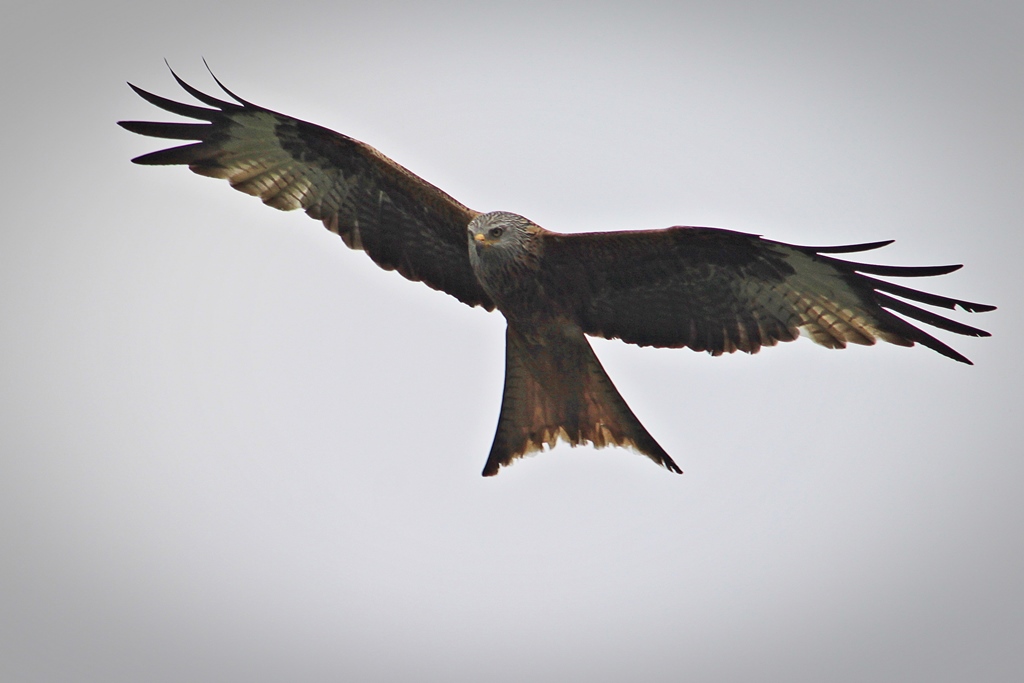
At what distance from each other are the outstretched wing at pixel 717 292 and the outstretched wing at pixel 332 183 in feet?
2.53

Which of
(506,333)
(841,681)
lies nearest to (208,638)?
(841,681)

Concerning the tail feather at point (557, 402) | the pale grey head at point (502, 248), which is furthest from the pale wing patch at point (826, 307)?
the pale grey head at point (502, 248)

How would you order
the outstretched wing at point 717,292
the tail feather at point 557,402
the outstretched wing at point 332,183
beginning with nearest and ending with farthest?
1. the outstretched wing at point 717,292
2. the tail feather at point 557,402
3. the outstretched wing at point 332,183

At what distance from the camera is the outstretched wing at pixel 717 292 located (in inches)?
244

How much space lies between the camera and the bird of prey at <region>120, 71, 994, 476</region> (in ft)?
20.6

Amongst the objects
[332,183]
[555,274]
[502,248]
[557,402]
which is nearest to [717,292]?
[555,274]

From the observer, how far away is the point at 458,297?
714 centimetres

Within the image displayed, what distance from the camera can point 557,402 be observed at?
670cm

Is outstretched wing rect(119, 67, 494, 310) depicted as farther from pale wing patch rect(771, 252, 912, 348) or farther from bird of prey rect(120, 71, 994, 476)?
pale wing patch rect(771, 252, 912, 348)

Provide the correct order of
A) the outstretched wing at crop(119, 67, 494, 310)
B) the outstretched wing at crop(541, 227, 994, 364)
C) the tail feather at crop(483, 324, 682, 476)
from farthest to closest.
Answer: the outstretched wing at crop(119, 67, 494, 310)
the tail feather at crop(483, 324, 682, 476)
the outstretched wing at crop(541, 227, 994, 364)

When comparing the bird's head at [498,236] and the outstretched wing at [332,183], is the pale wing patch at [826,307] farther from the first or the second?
→ the outstretched wing at [332,183]

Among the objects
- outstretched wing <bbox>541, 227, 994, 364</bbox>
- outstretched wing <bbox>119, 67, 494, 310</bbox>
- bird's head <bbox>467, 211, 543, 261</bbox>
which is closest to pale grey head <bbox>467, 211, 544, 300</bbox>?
bird's head <bbox>467, 211, 543, 261</bbox>

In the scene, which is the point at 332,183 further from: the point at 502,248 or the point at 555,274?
the point at 555,274

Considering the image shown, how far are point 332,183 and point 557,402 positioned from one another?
1.91 m
